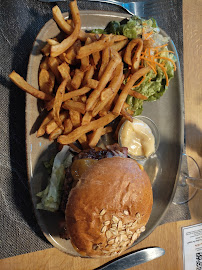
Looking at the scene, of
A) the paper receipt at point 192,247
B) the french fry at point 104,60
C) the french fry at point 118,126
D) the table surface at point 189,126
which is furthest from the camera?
the paper receipt at point 192,247

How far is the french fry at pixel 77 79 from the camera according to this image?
6.09 ft

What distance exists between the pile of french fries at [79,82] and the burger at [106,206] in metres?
0.34

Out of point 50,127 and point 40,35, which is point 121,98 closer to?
point 50,127

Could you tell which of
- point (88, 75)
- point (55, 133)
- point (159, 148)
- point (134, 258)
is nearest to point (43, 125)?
point (55, 133)

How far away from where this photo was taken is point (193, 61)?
9.04 feet

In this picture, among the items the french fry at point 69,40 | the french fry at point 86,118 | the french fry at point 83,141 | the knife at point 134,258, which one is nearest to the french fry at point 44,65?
the french fry at point 69,40

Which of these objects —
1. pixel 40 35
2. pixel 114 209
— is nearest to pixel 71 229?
pixel 114 209

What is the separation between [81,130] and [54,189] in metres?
0.46

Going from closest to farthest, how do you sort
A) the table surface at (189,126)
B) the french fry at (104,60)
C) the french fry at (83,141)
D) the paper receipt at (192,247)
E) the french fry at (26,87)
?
the french fry at (26,87) < the french fry at (104,60) < the french fry at (83,141) < the table surface at (189,126) < the paper receipt at (192,247)

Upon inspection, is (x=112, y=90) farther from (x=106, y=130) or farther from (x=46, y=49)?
(x=46, y=49)

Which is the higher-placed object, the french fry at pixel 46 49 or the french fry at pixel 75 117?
the french fry at pixel 46 49

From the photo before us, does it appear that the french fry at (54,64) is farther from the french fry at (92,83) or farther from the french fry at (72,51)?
the french fry at (92,83)

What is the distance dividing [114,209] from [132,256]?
959mm

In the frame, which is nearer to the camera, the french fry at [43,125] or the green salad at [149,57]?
the french fry at [43,125]
